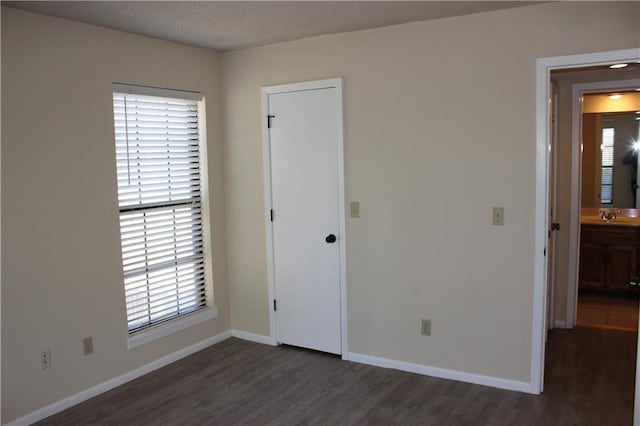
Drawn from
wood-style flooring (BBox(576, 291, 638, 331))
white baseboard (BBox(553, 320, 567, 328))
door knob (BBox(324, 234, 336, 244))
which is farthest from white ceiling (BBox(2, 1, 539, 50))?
wood-style flooring (BBox(576, 291, 638, 331))

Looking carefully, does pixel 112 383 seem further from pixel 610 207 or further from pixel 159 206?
pixel 610 207

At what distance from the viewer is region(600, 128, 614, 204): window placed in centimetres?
602

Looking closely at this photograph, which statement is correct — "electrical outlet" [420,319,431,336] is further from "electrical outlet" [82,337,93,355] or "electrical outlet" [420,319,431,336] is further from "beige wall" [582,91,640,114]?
"beige wall" [582,91,640,114]

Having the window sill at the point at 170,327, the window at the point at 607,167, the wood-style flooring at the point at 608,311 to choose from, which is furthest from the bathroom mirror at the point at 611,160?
the window sill at the point at 170,327

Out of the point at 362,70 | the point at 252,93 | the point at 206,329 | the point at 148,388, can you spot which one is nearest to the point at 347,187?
the point at 362,70

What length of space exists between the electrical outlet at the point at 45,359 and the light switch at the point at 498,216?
9.73 ft

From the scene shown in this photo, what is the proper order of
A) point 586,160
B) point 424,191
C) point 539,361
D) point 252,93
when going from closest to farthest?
1. point 539,361
2. point 424,191
3. point 252,93
4. point 586,160

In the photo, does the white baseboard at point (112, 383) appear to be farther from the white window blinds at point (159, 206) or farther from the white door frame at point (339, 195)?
the white door frame at point (339, 195)

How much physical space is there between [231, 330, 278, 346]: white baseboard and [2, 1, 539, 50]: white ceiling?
2458 millimetres

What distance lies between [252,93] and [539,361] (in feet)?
9.67

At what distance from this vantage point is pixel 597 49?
10.1ft

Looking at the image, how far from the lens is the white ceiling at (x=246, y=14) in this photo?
304 centimetres

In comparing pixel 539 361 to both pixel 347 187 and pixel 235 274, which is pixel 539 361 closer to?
pixel 347 187

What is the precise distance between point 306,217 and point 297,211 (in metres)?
0.10
